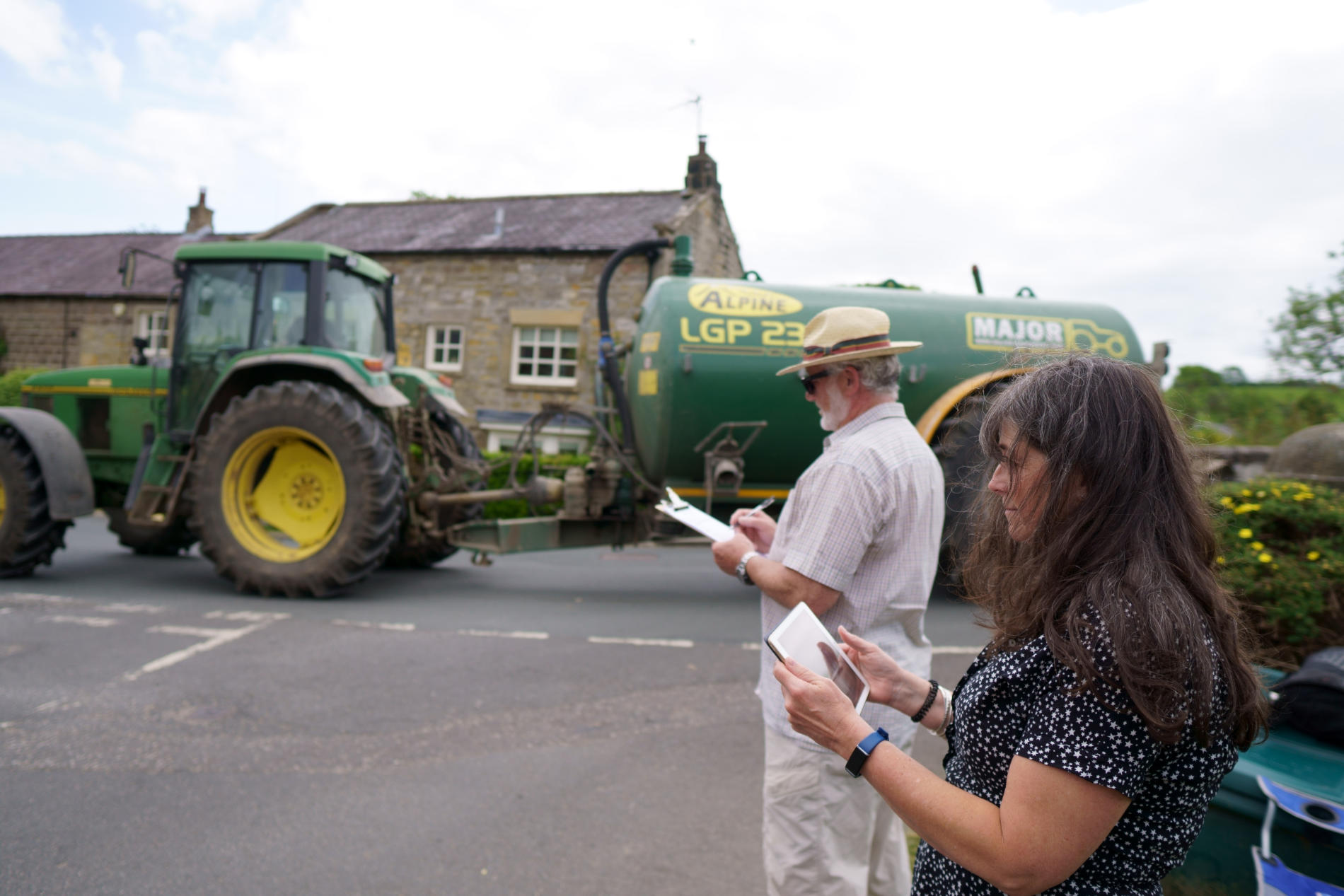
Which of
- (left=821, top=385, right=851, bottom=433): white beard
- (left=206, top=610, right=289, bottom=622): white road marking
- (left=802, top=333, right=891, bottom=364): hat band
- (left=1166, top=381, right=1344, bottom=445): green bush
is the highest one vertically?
(left=1166, top=381, right=1344, bottom=445): green bush

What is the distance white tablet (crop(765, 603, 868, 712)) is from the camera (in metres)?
1.46

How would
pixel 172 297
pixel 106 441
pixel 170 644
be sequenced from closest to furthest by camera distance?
pixel 170 644
pixel 172 297
pixel 106 441

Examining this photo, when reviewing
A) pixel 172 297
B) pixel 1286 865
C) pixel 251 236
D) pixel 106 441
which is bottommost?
pixel 1286 865

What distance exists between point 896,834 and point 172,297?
7054 millimetres

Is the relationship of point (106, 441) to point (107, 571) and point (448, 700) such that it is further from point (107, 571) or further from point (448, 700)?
point (448, 700)

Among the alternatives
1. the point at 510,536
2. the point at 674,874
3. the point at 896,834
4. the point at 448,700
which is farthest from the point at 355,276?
the point at 896,834

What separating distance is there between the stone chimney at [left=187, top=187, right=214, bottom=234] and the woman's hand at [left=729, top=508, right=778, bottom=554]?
25.6m

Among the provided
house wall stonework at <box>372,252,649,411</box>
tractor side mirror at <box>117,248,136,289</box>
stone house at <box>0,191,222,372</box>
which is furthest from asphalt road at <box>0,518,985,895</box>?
stone house at <box>0,191,222,372</box>

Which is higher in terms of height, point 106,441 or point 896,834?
point 106,441

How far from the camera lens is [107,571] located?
7.08 meters

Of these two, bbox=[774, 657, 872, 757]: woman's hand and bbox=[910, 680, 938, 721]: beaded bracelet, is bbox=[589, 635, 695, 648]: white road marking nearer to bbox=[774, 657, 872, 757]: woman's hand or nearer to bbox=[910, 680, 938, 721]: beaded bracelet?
bbox=[910, 680, 938, 721]: beaded bracelet

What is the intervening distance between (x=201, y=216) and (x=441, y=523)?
21.9m

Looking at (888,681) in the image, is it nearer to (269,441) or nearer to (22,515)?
(269,441)

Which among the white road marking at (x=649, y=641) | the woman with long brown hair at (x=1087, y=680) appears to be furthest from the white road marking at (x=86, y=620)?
the woman with long brown hair at (x=1087, y=680)
